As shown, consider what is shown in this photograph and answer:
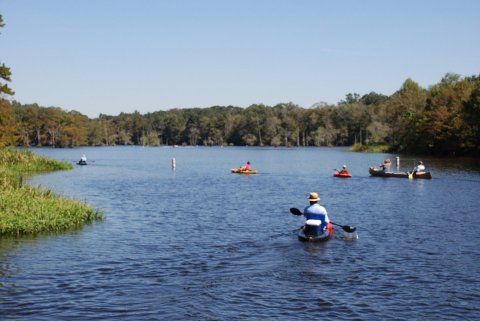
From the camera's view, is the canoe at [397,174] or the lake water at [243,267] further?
the canoe at [397,174]

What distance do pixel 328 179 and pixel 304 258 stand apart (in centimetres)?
4441

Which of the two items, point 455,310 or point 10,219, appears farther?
point 10,219

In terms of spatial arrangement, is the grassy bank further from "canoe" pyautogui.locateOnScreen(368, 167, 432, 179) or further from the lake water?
"canoe" pyautogui.locateOnScreen(368, 167, 432, 179)

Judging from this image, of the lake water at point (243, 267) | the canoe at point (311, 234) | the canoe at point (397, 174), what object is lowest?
the lake water at point (243, 267)

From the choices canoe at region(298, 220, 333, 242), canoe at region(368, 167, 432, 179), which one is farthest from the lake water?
canoe at region(368, 167, 432, 179)

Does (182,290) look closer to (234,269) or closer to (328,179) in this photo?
(234,269)

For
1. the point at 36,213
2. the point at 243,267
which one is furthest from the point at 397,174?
the point at 243,267

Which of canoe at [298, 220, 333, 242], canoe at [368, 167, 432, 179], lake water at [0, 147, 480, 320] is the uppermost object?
canoe at [368, 167, 432, 179]

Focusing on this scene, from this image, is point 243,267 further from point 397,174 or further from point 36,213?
point 397,174

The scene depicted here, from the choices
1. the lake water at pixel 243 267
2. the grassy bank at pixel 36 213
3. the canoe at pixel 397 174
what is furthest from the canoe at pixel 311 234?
the canoe at pixel 397 174

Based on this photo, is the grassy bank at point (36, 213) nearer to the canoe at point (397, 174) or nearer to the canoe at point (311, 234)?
the canoe at point (311, 234)

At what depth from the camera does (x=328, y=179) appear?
216ft

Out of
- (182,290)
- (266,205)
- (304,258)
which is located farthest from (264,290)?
(266,205)

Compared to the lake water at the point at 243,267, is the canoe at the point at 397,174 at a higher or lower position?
higher
